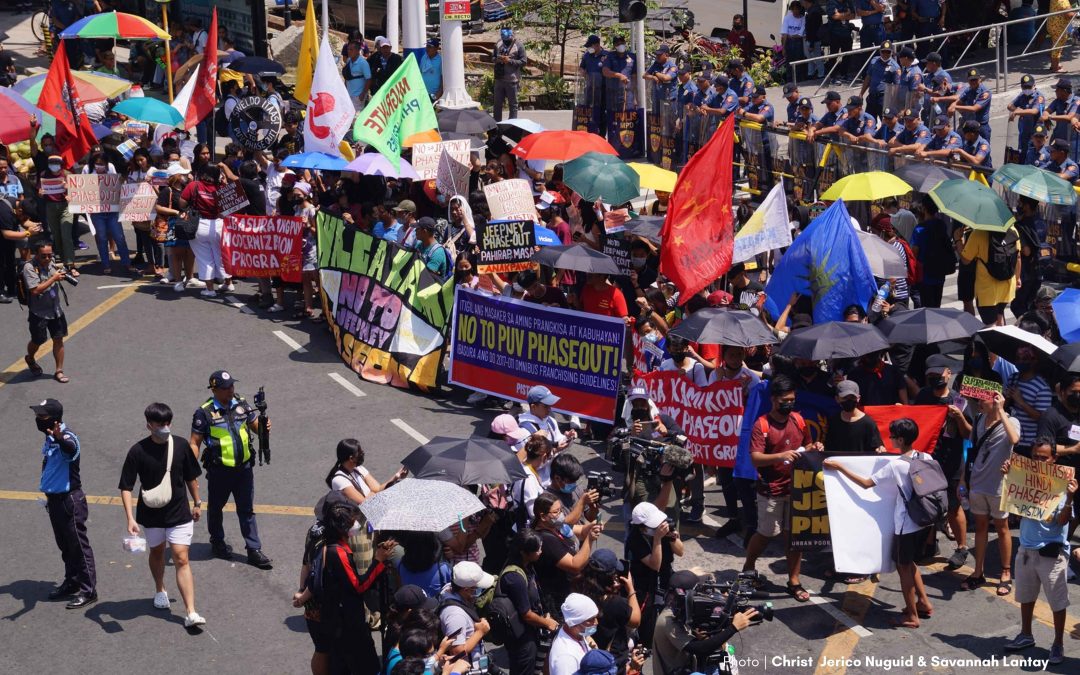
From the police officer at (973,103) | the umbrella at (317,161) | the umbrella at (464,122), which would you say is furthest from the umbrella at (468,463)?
the police officer at (973,103)

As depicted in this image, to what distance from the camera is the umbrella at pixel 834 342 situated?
10695 mm

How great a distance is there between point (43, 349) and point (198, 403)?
2.85 metres

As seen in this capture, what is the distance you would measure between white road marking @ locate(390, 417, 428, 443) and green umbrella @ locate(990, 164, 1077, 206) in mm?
6517

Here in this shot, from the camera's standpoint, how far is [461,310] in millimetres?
14430

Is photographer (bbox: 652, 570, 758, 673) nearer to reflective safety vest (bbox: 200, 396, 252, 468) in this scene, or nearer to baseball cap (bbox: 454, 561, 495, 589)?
baseball cap (bbox: 454, 561, 495, 589)

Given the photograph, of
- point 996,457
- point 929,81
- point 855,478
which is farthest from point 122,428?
point 929,81

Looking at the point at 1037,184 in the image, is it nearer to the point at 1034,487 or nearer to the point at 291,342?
the point at 1034,487

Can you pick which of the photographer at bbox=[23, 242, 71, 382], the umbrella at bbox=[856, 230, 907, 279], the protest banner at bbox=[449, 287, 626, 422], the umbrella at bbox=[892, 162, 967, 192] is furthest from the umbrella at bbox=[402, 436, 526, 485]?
the umbrella at bbox=[892, 162, 967, 192]

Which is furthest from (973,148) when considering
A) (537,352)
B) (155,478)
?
(155,478)

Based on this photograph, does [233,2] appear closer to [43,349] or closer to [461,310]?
[43,349]

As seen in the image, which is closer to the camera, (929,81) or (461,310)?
(461,310)

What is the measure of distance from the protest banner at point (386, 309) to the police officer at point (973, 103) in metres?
7.60

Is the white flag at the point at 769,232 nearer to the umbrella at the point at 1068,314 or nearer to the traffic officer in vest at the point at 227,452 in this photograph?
the umbrella at the point at 1068,314

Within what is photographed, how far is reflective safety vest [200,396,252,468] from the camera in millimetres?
10719
